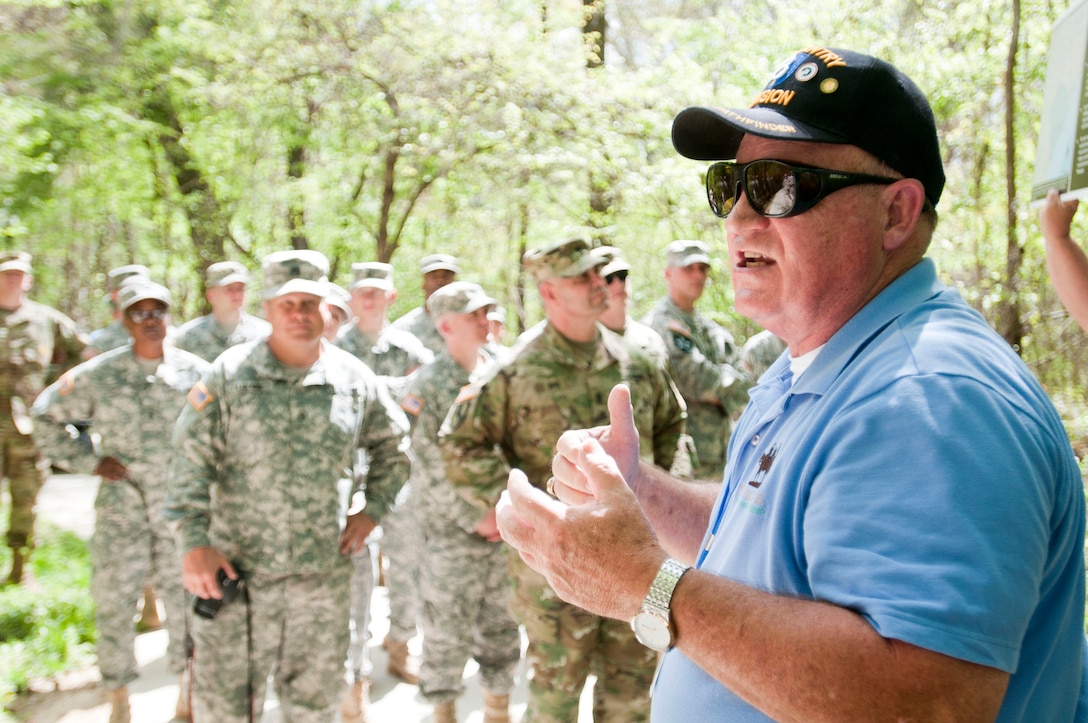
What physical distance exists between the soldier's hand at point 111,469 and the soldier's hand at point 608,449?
13.8 feet

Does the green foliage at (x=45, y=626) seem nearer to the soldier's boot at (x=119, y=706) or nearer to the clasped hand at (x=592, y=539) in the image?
the soldier's boot at (x=119, y=706)

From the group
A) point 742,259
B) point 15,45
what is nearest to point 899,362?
point 742,259

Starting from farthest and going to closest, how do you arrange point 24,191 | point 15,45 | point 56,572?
point 24,191 < point 15,45 < point 56,572

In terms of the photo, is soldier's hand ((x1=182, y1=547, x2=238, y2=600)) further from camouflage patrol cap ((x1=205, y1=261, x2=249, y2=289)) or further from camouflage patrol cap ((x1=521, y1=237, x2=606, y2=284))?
camouflage patrol cap ((x1=205, y1=261, x2=249, y2=289))

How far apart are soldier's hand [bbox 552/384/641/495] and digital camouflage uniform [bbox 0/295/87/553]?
22.9ft

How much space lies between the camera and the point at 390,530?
586 centimetres

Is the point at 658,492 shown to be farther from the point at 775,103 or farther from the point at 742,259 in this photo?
the point at 775,103

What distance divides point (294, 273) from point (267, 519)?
46.2 inches

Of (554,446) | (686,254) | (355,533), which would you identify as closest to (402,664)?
(355,533)

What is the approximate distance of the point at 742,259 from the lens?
1564mm

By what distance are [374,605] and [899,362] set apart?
21.1 feet

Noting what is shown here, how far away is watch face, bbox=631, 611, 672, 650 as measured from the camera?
116cm

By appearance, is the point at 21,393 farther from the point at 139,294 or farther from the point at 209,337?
the point at 139,294

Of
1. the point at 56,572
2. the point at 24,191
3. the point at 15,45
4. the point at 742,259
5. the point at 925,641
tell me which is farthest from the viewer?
the point at 24,191
